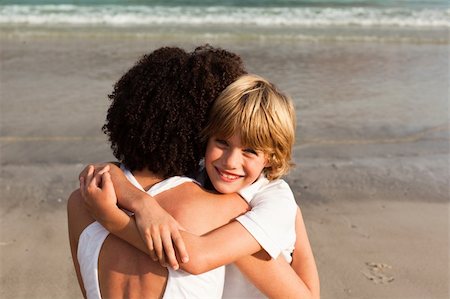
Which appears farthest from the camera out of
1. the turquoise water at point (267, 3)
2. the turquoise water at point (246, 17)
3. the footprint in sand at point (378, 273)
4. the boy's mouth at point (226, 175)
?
the turquoise water at point (267, 3)

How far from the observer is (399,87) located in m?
7.46

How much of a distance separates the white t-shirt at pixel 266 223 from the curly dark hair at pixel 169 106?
8.1 inches

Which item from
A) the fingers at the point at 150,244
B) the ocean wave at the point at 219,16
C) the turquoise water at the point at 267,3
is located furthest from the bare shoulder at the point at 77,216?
the turquoise water at the point at 267,3

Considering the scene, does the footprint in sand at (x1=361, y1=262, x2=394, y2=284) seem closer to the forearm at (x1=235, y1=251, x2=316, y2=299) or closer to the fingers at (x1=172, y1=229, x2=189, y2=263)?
the forearm at (x1=235, y1=251, x2=316, y2=299)

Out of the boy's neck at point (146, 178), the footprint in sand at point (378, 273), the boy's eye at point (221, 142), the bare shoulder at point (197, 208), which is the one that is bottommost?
the footprint in sand at point (378, 273)

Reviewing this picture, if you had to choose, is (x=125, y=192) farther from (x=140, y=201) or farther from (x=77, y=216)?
(x=77, y=216)

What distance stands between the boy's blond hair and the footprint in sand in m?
1.95

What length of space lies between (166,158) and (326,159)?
3.57 m

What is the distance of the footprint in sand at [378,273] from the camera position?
3533 mm

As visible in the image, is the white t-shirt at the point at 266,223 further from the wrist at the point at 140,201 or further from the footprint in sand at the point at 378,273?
the footprint in sand at the point at 378,273

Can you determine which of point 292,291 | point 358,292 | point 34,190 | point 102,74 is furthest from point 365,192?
point 102,74

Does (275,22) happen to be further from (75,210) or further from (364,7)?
(75,210)

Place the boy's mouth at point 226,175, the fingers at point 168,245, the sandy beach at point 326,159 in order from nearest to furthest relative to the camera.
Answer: the fingers at point 168,245 → the boy's mouth at point 226,175 → the sandy beach at point 326,159

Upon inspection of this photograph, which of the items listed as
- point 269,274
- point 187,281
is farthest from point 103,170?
point 269,274
